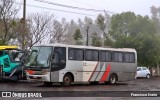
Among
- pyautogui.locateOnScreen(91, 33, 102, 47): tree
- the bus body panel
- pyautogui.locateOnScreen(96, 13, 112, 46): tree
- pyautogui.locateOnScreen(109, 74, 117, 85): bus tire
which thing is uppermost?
pyautogui.locateOnScreen(96, 13, 112, 46): tree

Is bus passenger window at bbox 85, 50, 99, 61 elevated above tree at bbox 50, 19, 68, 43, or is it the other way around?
tree at bbox 50, 19, 68, 43

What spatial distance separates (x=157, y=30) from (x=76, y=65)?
11.3 meters

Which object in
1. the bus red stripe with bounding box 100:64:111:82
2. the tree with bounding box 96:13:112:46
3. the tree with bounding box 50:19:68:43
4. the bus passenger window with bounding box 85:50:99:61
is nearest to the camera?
the bus passenger window with bounding box 85:50:99:61

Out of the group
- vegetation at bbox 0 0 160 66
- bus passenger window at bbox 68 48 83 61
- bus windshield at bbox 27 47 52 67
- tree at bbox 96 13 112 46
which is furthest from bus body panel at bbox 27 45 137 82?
tree at bbox 96 13 112 46

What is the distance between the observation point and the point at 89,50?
25484 millimetres

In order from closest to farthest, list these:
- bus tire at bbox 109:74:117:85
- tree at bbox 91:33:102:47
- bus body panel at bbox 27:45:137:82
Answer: bus body panel at bbox 27:45:137:82 < bus tire at bbox 109:74:117:85 < tree at bbox 91:33:102:47

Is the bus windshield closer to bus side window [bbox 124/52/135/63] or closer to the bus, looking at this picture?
the bus

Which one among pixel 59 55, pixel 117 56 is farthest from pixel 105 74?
pixel 59 55

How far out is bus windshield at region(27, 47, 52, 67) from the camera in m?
22.6

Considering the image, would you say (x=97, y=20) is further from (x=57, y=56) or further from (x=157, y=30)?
(x=157, y=30)

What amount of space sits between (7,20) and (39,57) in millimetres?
13984

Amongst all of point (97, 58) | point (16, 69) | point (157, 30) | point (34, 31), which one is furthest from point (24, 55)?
point (34, 31)

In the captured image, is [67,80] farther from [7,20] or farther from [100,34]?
[100,34]

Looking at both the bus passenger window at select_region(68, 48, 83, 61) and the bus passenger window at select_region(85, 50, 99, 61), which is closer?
the bus passenger window at select_region(68, 48, 83, 61)
